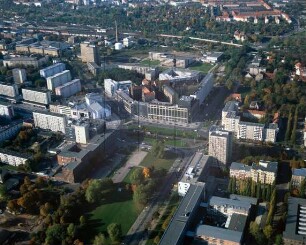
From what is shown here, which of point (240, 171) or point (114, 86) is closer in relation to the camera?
point (240, 171)

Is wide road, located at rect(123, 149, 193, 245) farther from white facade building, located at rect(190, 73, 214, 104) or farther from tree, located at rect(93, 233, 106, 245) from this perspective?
white facade building, located at rect(190, 73, 214, 104)

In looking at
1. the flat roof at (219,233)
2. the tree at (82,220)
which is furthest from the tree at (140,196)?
the flat roof at (219,233)

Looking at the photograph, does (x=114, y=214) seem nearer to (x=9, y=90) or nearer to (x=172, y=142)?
(x=172, y=142)

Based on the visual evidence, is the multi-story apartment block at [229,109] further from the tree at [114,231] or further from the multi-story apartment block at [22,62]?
the multi-story apartment block at [22,62]

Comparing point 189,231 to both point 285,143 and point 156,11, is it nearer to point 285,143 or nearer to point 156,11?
point 285,143

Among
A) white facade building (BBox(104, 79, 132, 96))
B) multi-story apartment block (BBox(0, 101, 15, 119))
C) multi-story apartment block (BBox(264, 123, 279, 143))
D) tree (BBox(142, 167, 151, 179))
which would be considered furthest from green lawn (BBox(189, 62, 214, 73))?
tree (BBox(142, 167, 151, 179))

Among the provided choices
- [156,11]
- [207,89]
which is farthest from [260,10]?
[207,89]

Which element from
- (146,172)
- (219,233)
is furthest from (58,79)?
(219,233)
